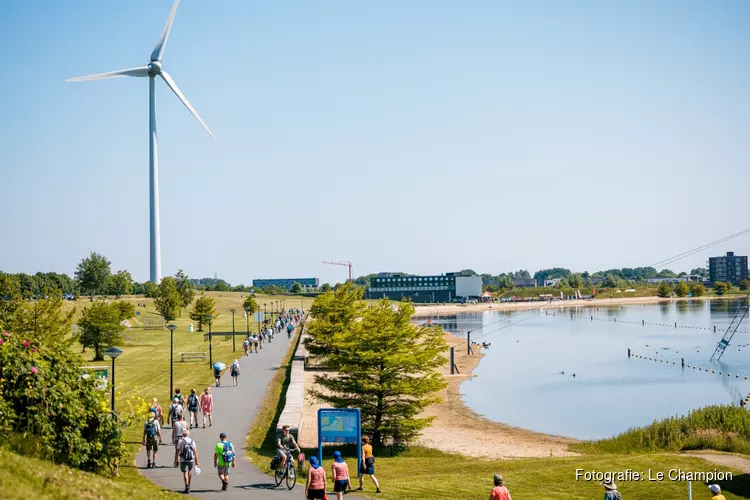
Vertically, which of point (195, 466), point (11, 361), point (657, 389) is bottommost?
point (657, 389)

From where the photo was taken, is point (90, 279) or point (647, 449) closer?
point (647, 449)

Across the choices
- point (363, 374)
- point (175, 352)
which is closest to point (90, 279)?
point (175, 352)

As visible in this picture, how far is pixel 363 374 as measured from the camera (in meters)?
28.8

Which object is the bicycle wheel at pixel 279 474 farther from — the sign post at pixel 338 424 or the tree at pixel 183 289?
the tree at pixel 183 289

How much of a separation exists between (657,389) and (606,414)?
12.4m

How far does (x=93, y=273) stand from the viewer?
124 metres

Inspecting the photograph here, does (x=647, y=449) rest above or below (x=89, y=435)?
below

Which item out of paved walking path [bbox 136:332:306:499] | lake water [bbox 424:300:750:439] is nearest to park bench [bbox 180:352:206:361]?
paved walking path [bbox 136:332:306:499]

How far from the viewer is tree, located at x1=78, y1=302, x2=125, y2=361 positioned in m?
52.1

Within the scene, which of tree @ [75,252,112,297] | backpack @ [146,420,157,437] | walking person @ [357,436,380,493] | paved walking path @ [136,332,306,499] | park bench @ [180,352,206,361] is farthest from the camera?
tree @ [75,252,112,297]

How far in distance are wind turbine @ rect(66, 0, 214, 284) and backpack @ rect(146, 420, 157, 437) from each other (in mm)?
83238

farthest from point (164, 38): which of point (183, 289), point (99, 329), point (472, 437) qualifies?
point (472, 437)

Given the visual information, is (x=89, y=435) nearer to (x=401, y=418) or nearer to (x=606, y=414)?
(x=401, y=418)

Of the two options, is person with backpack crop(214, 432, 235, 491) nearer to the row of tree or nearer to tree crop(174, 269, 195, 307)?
the row of tree
